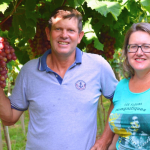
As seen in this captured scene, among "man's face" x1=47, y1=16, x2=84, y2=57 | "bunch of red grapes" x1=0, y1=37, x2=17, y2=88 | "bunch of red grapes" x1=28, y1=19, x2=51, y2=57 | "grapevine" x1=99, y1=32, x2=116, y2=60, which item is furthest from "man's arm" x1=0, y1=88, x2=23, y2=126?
"grapevine" x1=99, y1=32, x2=116, y2=60

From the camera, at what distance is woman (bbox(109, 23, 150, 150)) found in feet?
5.03

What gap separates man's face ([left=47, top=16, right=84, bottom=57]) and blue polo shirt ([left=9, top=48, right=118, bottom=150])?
0.15m

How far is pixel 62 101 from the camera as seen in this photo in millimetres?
1748

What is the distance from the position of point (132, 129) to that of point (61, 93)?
1.75 feet

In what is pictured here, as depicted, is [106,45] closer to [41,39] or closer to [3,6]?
[41,39]

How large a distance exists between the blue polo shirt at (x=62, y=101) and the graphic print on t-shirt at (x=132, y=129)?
23 centimetres

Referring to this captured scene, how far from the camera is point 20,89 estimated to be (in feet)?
6.07

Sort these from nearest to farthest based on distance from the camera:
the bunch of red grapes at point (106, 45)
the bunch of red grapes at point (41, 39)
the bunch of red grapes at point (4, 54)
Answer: the bunch of red grapes at point (4, 54), the bunch of red grapes at point (41, 39), the bunch of red grapes at point (106, 45)

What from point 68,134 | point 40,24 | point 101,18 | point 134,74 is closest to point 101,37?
point 101,18

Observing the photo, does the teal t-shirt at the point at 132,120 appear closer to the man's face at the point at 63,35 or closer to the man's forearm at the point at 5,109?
the man's face at the point at 63,35

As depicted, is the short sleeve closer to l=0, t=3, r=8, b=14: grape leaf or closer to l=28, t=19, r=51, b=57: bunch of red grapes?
l=28, t=19, r=51, b=57: bunch of red grapes

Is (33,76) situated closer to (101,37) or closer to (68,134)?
(68,134)

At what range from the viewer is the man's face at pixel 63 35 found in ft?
5.79

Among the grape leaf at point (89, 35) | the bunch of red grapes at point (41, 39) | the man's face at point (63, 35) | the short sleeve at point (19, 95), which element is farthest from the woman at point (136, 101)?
the bunch of red grapes at point (41, 39)
